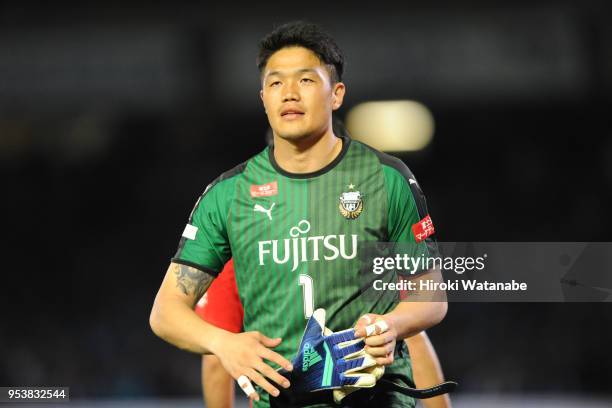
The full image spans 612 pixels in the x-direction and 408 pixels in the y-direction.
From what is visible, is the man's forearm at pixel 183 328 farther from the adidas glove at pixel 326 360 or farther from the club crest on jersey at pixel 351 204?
the club crest on jersey at pixel 351 204

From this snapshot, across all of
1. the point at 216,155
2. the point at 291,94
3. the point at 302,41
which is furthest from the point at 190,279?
the point at 216,155

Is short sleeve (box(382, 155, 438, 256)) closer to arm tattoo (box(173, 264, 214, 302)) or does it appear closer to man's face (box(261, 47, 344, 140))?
man's face (box(261, 47, 344, 140))

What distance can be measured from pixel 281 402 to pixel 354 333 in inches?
10.6

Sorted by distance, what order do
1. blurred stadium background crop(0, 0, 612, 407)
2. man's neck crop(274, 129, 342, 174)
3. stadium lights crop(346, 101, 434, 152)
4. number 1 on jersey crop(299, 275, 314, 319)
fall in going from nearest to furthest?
1. number 1 on jersey crop(299, 275, 314, 319)
2. man's neck crop(274, 129, 342, 174)
3. stadium lights crop(346, 101, 434, 152)
4. blurred stadium background crop(0, 0, 612, 407)

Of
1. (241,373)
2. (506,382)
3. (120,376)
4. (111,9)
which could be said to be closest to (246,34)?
(111,9)

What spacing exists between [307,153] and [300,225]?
0.17 metres

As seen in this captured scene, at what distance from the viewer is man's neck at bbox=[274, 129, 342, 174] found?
6.92 feet

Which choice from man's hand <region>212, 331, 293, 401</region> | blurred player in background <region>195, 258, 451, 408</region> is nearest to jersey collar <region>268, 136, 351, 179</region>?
man's hand <region>212, 331, 293, 401</region>

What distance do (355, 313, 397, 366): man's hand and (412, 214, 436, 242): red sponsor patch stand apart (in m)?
0.27

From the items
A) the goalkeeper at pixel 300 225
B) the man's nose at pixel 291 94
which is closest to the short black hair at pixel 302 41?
the goalkeeper at pixel 300 225

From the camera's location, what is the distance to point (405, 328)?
1.94 metres

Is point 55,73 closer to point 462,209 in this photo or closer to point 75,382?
point 75,382

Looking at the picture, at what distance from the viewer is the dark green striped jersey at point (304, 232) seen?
6.63ft

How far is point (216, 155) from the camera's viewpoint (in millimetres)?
5246
